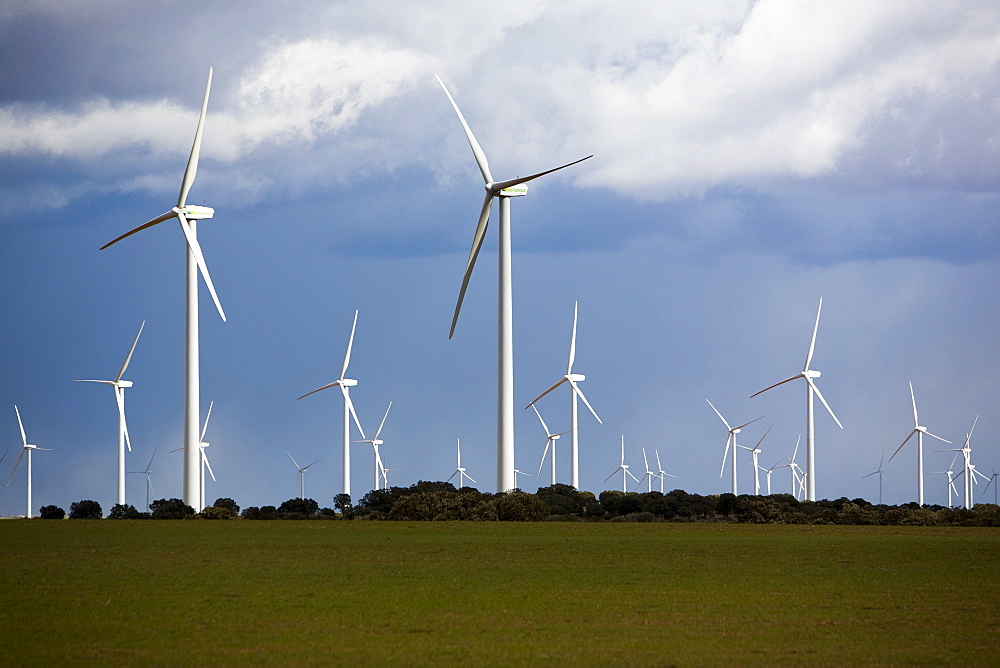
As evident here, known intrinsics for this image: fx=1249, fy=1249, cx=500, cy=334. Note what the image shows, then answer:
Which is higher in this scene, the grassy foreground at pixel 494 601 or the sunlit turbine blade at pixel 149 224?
the sunlit turbine blade at pixel 149 224

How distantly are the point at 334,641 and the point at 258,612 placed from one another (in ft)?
10.8

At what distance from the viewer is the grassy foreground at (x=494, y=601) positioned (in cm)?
1706

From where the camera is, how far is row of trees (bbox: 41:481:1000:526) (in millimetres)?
54094

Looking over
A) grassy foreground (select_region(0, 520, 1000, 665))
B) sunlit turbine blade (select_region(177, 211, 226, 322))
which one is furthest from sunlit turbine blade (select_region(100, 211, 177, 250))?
grassy foreground (select_region(0, 520, 1000, 665))

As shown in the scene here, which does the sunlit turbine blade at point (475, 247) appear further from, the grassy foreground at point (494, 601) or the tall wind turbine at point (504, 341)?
the grassy foreground at point (494, 601)

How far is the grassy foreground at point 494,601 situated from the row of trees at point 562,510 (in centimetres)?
1489

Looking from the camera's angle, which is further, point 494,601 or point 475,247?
point 475,247

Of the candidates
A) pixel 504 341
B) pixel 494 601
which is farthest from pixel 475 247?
pixel 494 601

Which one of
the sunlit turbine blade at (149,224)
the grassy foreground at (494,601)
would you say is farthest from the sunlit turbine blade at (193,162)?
the grassy foreground at (494,601)

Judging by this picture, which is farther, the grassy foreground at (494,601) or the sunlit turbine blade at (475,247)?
the sunlit turbine blade at (475,247)

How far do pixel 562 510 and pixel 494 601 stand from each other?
35298 mm

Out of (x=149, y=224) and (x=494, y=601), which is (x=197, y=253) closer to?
(x=149, y=224)

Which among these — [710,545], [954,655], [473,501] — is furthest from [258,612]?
[473,501]

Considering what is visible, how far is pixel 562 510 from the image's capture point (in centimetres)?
5744
